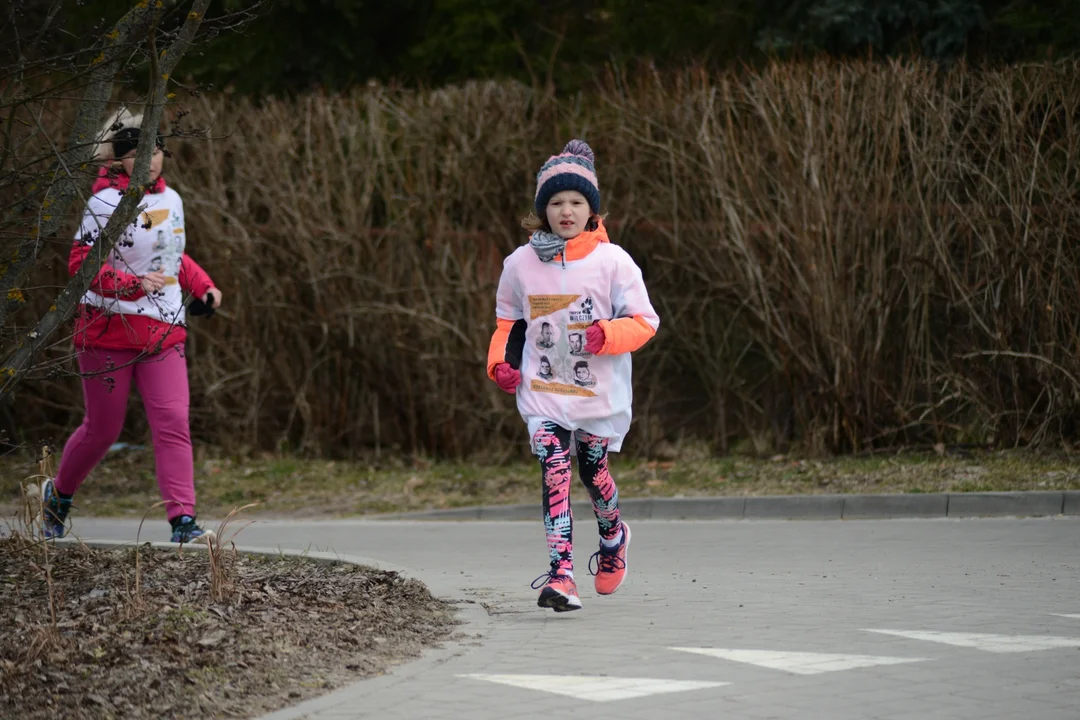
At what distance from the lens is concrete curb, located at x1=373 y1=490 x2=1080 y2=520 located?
33.7 feet

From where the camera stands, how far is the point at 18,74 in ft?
20.8

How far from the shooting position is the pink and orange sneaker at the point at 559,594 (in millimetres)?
6680

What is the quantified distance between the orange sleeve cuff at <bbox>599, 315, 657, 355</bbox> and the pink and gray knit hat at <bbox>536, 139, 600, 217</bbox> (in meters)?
0.55

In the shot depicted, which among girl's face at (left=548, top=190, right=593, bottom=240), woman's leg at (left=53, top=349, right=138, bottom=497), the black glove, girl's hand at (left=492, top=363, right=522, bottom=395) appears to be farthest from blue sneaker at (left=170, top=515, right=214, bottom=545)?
girl's face at (left=548, top=190, right=593, bottom=240)

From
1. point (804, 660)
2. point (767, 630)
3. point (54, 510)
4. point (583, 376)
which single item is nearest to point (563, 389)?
point (583, 376)

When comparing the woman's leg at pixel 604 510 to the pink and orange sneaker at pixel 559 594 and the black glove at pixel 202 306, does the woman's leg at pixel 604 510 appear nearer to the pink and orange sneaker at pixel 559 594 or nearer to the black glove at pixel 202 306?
the pink and orange sneaker at pixel 559 594

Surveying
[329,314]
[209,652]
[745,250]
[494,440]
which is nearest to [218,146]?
[329,314]

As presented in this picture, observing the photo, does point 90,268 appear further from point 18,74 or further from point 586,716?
point 586,716

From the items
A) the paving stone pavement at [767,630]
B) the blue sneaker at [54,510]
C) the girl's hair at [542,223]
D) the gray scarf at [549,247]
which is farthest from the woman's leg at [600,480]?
the blue sneaker at [54,510]

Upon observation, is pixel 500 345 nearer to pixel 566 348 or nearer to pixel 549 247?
pixel 566 348

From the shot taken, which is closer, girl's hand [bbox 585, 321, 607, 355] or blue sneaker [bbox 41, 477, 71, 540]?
girl's hand [bbox 585, 321, 607, 355]

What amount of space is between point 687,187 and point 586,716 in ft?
27.3

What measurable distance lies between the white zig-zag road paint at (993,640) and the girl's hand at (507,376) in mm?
1727

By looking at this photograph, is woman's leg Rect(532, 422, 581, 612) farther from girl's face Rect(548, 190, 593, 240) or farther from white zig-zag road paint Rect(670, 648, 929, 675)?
white zig-zag road paint Rect(670, 648, 929, 675)
